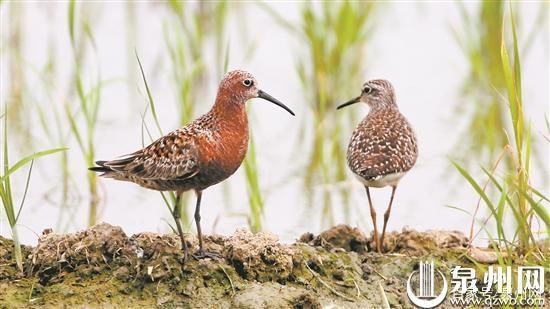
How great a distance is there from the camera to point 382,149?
404 inches

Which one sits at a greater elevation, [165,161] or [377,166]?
[377,166]

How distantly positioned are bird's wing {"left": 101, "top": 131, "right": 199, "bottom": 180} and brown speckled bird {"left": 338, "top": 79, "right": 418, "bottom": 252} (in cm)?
171

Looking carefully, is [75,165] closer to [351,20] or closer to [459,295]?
[351,20]

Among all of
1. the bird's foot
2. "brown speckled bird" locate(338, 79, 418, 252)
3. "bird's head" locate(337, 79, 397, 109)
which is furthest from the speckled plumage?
the bird's foot

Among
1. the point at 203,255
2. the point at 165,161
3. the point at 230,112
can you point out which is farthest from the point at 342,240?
the point at 165,161

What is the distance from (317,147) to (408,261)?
4.16 m

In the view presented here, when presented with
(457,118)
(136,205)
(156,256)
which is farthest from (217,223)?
(457,118)

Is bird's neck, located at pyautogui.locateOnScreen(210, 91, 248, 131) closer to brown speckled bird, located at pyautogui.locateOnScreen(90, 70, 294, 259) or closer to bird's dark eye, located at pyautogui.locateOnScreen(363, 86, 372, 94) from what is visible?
brown speckled bird, located at pyautogui.locateOnScreen(90, 70, 294, 259)

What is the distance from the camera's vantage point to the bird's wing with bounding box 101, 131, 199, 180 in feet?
28.8

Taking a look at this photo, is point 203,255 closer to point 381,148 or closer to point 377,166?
point 377,166

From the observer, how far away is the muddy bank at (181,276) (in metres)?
8.55

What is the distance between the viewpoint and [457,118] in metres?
14.2

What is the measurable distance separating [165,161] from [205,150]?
1.04 feet

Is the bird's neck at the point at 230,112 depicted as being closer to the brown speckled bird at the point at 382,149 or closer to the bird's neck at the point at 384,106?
the brown speckled bird at the point at 382,149
